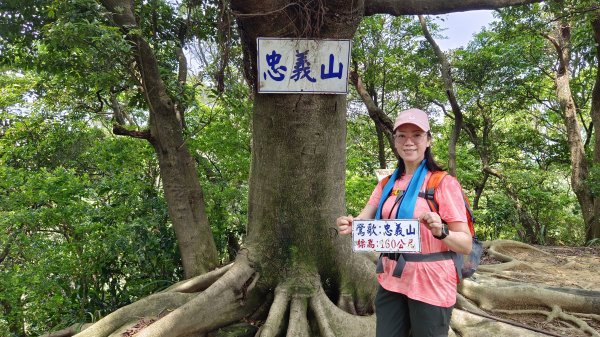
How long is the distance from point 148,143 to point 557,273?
5.95m

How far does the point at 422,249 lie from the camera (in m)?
1.96

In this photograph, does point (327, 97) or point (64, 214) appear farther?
point (64, 214)

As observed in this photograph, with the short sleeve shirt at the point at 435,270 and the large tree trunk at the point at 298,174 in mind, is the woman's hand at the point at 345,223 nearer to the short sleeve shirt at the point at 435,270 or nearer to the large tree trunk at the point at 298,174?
the short sleeve shirt at the point at 435,270

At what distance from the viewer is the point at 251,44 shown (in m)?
3.30

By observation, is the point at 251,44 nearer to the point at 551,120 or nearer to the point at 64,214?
the point at 64,214

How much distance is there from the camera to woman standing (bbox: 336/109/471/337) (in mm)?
1875

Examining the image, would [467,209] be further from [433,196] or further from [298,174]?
[298,174]

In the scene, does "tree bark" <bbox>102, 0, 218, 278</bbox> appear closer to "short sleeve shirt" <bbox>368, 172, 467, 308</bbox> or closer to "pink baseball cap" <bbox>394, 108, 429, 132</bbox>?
"pink baseball cap" <bbox>394, 108, 429, 132</bbox>

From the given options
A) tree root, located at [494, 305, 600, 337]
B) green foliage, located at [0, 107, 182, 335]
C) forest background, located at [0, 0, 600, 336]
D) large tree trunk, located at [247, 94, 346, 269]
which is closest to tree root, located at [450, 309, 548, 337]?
tree root, located at [494, 305, 600, 337]

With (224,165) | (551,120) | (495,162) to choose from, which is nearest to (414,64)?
(495,162)

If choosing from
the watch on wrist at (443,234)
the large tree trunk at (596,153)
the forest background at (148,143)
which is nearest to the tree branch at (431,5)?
the forest background at (148,143)

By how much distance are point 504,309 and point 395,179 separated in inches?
93.8

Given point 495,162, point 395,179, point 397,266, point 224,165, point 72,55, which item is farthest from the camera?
point 495,162

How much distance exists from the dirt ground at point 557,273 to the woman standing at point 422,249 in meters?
1.86
